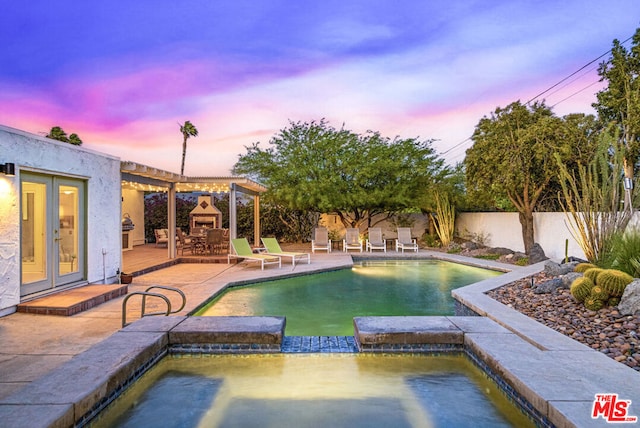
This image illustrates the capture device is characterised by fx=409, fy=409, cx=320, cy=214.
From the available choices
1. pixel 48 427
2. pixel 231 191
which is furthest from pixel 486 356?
pixel 231 191

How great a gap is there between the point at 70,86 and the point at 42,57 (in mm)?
1270

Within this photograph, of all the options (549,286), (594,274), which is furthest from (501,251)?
(594,274)

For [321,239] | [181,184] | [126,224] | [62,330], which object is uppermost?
[181,184]

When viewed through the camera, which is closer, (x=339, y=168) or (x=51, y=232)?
(x=51, y=232)

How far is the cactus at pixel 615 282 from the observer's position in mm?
5273

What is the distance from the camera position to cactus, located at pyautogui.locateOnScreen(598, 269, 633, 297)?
5.27 meters

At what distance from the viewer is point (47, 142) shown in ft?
21.5

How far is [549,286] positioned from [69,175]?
833 centimetres

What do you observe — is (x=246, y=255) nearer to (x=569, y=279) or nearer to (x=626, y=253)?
(x=569, y=279)

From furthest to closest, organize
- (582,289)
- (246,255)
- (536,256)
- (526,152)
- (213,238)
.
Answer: (213,238), (526,152), (536,256), (246,255), (582,289)

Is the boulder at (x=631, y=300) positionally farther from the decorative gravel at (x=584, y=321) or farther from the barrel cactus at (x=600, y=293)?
the barrel cactus at (x=600, y=293)

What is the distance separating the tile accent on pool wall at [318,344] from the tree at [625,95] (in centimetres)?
873

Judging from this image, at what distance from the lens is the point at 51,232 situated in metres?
6.80

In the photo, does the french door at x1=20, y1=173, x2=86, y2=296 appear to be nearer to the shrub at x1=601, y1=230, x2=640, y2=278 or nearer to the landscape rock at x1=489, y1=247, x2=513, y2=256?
the shrub at x1=601, y1=230, x2=640, y2=278
